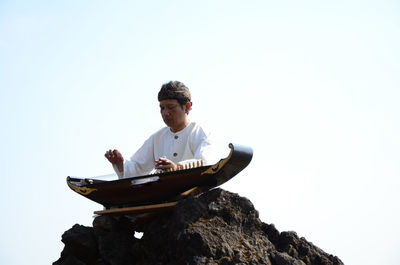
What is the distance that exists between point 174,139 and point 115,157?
30.7 inches

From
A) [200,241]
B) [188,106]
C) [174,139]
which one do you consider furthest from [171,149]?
[200,241]

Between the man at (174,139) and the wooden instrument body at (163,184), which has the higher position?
the man at (174,139)

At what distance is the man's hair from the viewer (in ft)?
25.2

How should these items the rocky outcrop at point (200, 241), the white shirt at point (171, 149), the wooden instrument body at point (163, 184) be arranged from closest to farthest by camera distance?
the rocky outcrop at point (200, 241), the wooden instrument body at point (163, 184), the white shirt at point (171, 149)

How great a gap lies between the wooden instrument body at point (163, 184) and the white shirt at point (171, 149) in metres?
0.48

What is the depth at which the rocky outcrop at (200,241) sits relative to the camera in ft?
20.1

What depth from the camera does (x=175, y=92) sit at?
302 inches

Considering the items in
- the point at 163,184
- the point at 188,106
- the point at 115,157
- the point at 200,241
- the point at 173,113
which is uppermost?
the point at 188,106

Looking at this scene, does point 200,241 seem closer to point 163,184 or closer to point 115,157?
point 163,184

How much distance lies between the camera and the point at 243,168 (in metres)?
6.77

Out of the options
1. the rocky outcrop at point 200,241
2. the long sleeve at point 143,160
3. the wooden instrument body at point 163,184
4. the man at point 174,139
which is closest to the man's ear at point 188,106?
the man at point 174,139

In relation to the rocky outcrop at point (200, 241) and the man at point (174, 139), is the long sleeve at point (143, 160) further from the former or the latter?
the rocky outcrop at point (200, 241)

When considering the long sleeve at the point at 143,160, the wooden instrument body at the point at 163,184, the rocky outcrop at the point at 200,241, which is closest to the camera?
the rocky outcrop at the point at 200,241

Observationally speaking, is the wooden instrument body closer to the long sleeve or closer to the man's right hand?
the man's right hand
